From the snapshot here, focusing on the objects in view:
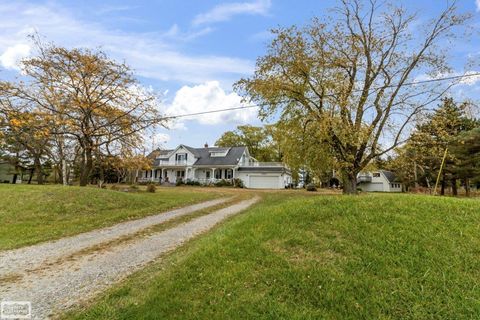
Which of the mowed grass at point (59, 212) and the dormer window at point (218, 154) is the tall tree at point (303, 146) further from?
the dormer window at point (218, 154)

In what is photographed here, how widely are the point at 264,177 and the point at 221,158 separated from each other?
22.9 feet

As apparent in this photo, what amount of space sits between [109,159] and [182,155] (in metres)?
22.8

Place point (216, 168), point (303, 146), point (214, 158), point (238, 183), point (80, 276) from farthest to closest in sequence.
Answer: point (214, 158), point (216, 168), point (238, 183), point (303, 146), point (80, 276)

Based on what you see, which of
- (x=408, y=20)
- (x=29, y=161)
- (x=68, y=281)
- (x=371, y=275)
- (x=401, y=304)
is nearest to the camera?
(x=401, y=304)

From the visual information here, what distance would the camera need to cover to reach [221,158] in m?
41.0

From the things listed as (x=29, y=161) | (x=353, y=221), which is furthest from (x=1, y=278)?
(x=29, y=161)

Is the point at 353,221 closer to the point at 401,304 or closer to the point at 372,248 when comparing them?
the point at 372,248

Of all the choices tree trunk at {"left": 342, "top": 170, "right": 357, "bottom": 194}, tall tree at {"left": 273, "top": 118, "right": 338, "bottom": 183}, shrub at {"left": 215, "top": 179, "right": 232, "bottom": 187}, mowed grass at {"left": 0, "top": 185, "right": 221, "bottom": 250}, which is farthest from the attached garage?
mowed grass at {"left": 0, "top": 185, "right": 221, "bottom": 250}

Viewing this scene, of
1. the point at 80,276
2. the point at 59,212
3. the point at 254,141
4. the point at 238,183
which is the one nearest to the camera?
the point at 80,276

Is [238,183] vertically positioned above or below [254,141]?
below

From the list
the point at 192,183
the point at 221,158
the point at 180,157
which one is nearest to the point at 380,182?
the point at 221,158

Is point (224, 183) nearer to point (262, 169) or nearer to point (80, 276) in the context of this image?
point (262, 169)

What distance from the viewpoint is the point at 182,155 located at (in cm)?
4266

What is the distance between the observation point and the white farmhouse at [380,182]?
53.4 m
